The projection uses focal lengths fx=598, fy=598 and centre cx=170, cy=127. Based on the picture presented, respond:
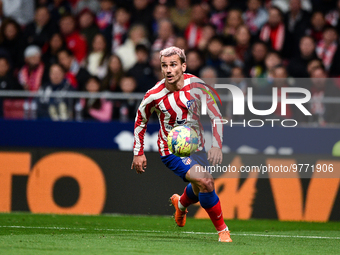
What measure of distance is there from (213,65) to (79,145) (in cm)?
265

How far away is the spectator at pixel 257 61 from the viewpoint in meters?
9.95

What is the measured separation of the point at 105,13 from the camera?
12102 millimetres

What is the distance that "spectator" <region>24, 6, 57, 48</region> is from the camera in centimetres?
1181

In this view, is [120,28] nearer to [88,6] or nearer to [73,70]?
[73,70]

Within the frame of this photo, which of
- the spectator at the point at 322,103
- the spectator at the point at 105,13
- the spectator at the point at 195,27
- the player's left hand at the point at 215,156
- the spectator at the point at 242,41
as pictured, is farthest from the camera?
the spectator at the point at 105,13

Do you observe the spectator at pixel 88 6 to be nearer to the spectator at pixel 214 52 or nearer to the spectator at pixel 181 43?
the spectator at pixel 181 43

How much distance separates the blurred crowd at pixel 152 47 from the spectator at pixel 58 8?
22 mm

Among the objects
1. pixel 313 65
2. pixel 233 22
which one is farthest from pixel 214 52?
pixel 313 65

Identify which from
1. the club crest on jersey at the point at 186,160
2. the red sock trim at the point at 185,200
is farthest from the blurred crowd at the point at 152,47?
the club crest on jersey at the point at 186,160

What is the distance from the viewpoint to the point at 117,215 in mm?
9727

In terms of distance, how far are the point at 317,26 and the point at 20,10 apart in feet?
21.2

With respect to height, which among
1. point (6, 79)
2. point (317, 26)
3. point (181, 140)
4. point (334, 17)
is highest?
point (334, 17)

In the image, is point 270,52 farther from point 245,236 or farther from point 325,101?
point 245,236

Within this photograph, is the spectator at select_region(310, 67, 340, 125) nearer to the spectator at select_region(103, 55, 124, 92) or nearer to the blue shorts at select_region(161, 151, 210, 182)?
the blue shorts at select_region(161, 151, 210, 182)
